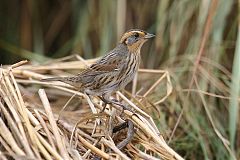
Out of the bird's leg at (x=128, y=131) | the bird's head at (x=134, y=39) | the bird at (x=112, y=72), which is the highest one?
the bird's head at (x=134, y=39)

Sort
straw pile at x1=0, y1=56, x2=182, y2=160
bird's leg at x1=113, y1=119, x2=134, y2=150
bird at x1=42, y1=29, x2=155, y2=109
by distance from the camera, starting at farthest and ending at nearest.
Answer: bird at x1=42, y1=29, x2=155, y2=109
bird's leg at x1=113, y1=119, x2=134, y2=150
straw pile at x1=0, y1=56, x2=182, y2=160

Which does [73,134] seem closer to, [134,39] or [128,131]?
[128,131]

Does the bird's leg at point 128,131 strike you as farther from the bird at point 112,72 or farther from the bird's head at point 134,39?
the bird's head at point 134,39

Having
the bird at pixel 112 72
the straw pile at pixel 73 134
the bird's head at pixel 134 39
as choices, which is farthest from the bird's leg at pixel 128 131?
the bird's head at pixel 134 39

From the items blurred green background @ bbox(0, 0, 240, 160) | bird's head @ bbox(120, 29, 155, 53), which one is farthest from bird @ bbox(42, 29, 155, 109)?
blurred green background @ bbox(0, 0, 240, 160)

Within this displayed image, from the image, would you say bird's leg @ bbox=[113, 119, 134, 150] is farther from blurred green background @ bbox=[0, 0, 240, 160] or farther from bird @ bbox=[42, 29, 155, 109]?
blurred green background @ bbox=[0, 0, 240, 160]

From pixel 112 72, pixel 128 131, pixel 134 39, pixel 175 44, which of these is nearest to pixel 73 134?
pixel 128 131
